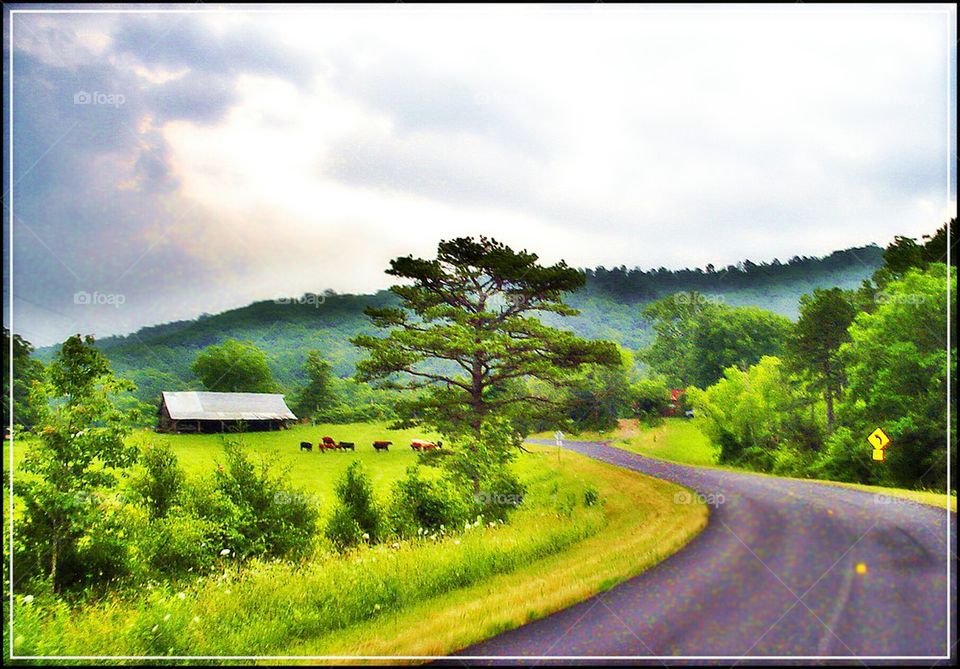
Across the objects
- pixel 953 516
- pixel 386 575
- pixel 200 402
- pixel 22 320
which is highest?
pixel 22 320

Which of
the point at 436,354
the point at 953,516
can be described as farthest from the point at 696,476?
the point at 436,354

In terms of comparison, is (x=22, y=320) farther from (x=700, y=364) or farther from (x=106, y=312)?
(x=700, y=364)

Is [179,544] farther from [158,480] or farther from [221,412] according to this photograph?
[221,412]

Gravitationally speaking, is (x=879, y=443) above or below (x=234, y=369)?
below

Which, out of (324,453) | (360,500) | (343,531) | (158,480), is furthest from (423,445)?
→ (158,480)

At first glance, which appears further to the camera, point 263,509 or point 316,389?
point 316,389

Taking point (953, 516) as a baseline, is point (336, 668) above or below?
below
